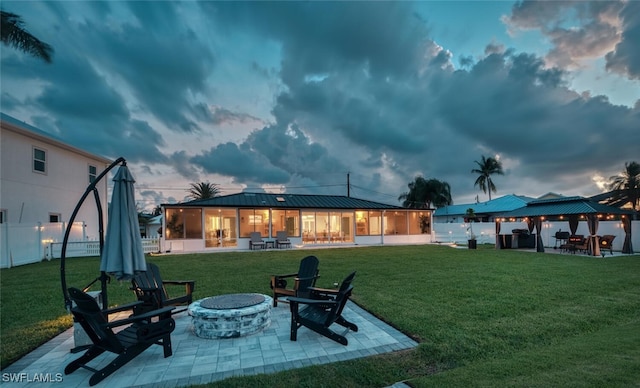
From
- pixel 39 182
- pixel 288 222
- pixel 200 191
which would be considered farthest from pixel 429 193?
pixel 39 182

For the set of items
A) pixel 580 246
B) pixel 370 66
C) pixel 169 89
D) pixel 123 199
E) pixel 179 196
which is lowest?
pixel 580 246

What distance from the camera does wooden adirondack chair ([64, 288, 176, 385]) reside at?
9.23ft

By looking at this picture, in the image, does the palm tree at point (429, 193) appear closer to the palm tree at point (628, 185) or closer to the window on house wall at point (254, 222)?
the palm tree at point (628, 185)

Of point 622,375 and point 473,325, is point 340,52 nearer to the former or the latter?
point 473,325

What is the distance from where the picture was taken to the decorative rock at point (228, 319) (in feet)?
12.8

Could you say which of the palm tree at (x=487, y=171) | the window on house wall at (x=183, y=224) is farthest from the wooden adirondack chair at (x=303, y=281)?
the palm tree at (x=487, y=171)

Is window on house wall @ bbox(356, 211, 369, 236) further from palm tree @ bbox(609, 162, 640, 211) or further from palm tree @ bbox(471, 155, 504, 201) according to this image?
palm tree @ bbox(471, 155, 504, 201)

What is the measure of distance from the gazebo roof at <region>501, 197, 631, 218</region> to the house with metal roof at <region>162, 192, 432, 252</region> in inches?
278

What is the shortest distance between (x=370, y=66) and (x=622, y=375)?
14481mm

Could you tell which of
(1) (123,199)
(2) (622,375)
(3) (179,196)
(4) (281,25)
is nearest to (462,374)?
(2) (622,375)

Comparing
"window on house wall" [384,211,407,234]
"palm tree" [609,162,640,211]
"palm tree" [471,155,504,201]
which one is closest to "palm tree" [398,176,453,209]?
"palm tree" [471,155,504,201]

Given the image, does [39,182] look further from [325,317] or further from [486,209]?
[486,209]

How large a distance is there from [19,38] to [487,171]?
47.6m

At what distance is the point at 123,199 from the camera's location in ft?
11.5
